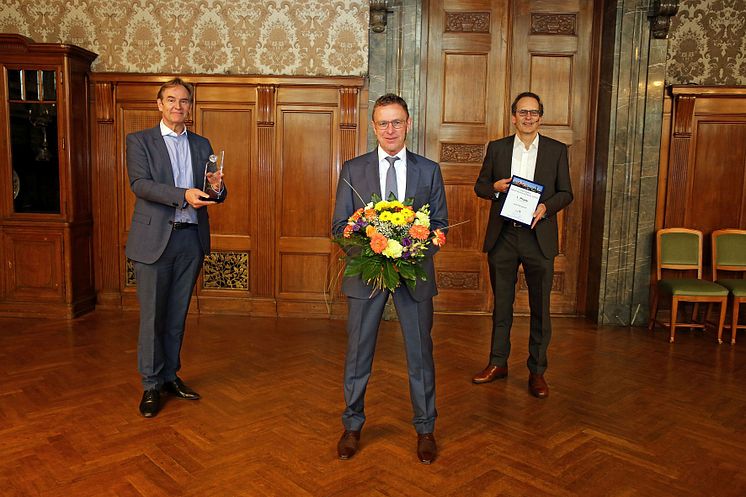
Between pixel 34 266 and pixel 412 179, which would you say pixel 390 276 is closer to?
pixel 412 179

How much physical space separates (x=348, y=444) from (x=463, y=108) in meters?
4.12

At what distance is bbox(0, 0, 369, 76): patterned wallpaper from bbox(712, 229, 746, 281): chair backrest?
385 centimetres

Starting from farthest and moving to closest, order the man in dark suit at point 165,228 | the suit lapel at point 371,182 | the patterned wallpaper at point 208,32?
the patterned wallpaper at point 208,32
the man in dark suit at point 165,228
the suit lapel at point 371,182

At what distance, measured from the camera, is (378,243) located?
102 inches

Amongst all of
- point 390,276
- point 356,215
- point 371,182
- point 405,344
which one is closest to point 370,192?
point 371,182

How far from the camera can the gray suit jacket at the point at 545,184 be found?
13.1 feet

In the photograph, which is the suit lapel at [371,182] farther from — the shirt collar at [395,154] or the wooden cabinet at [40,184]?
the wooden cabinet at [40,184]

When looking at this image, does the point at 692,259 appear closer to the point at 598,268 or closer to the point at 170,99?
the point at 598,268

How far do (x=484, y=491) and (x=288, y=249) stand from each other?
3.89m

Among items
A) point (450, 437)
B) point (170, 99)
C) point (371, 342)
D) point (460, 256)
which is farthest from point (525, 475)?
point (460, 256)

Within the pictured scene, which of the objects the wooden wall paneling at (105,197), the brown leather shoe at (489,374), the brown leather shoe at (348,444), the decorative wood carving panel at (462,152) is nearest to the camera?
the brown leather shoe at (348,444)

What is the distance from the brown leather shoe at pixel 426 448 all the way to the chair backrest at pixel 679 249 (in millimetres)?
3790

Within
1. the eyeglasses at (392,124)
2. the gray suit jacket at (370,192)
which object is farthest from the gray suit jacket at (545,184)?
the eyeglasses at (392,124)

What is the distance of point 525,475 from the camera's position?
2945 millimetres
